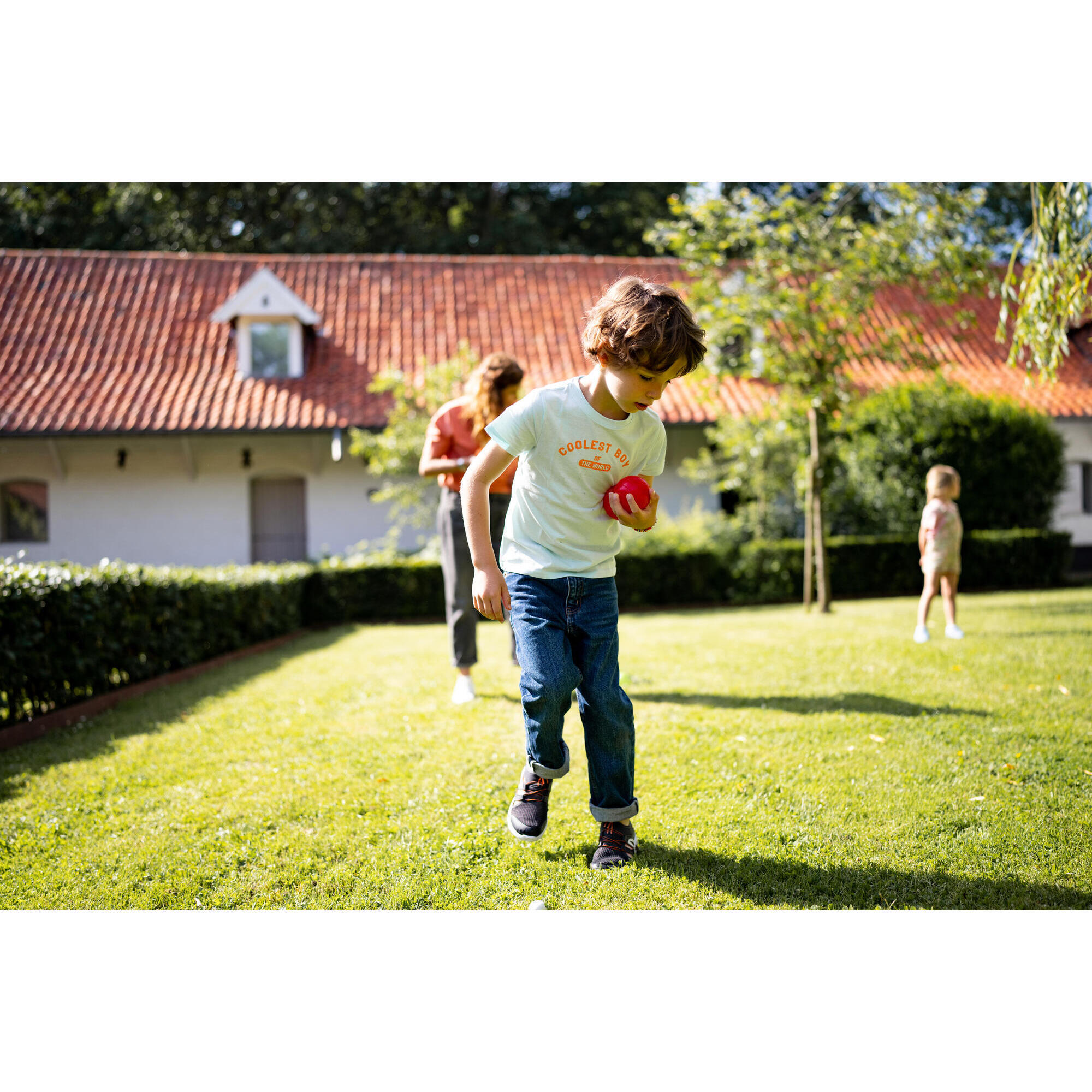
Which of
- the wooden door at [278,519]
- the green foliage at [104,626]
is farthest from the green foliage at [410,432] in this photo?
the green foliage at [104,626]

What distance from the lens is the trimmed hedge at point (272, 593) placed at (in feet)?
19.1

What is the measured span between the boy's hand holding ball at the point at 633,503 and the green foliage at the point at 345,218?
22228 mm

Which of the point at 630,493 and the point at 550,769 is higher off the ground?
the point at 630,493

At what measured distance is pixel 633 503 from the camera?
2922 mm

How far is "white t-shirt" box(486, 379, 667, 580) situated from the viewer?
2963 mm

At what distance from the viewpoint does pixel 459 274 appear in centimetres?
1923

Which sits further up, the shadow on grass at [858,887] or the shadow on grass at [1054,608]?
the shadow on grass at [858,887]

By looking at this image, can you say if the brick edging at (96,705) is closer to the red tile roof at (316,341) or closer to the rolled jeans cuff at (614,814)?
the rolled jeans cuff at (614,814)

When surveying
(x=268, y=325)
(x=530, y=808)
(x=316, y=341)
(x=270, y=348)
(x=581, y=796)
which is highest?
(x=268, y=325)

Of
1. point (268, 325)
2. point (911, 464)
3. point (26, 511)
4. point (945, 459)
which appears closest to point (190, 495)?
point (26, 511)

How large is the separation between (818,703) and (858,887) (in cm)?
256

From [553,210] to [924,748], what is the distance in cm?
2478

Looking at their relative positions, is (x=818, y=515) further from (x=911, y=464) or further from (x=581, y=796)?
(x=581, y=796)

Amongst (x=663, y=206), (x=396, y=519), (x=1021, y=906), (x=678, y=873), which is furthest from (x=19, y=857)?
(x=663, y=206)
